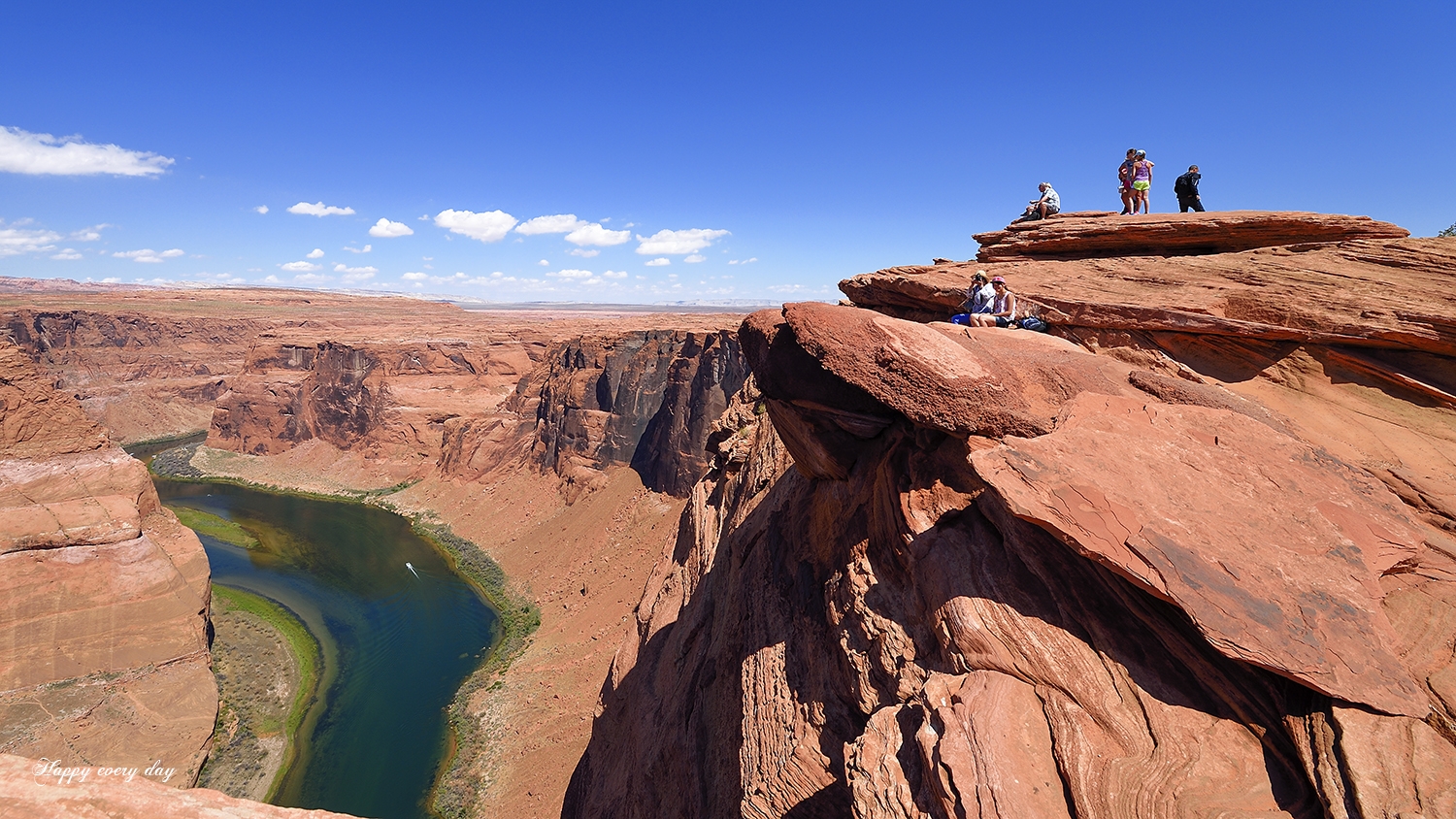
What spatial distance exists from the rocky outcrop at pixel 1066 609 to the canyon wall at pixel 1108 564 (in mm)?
30

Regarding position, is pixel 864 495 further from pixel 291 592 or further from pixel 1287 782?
pixel 291 592

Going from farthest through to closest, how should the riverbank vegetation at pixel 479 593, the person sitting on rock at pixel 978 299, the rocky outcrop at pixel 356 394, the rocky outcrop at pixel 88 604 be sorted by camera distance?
the rocky outcrop at pixel 356 394
the riverbank vegetation at pixel 479 593
the rocky outcrop at pixel 88 604
the person sitting on rock at pixel 978 299

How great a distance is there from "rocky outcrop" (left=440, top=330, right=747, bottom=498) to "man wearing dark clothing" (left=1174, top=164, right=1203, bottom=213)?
28918 millimetres

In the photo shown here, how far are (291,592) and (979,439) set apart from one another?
154 feet

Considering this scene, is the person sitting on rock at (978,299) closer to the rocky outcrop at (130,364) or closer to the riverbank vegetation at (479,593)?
the riverbank vegetation at (479,593)

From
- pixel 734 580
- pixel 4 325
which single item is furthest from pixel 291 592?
pixel 4 325

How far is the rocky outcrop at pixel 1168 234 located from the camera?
37.7ft

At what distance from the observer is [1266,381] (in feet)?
32.0

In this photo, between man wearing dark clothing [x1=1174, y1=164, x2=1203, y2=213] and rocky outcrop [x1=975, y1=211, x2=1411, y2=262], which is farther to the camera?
man wearing dark clothing [x1=1174, y1=164, x2=1203, y2=213]

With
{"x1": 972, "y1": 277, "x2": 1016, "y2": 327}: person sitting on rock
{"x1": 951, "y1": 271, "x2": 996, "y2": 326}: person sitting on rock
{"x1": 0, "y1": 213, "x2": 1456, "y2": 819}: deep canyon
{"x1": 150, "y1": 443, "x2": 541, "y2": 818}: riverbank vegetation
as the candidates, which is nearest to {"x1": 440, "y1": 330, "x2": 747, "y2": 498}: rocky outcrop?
{"x1": 150, "y1": 443, "x2": 541, "y2": 818}: riverbank vegetation

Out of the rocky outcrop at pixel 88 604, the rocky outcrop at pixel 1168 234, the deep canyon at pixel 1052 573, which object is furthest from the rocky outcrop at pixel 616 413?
the rocky outcrop at pixel 1168 234

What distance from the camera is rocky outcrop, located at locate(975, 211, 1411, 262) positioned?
11477 millimetres

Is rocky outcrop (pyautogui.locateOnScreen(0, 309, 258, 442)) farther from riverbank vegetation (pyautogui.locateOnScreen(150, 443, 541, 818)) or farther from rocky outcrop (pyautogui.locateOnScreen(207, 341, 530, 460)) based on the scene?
rocky outcrop (pyautogui.locateOnScreen(207, 341, 530, 460))

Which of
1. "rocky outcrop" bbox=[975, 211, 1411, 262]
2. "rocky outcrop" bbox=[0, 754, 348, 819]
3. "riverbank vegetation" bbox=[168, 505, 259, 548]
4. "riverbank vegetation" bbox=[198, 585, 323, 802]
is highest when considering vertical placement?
"rocky outcrop" bbox=[975, 211, 1411, 262]
